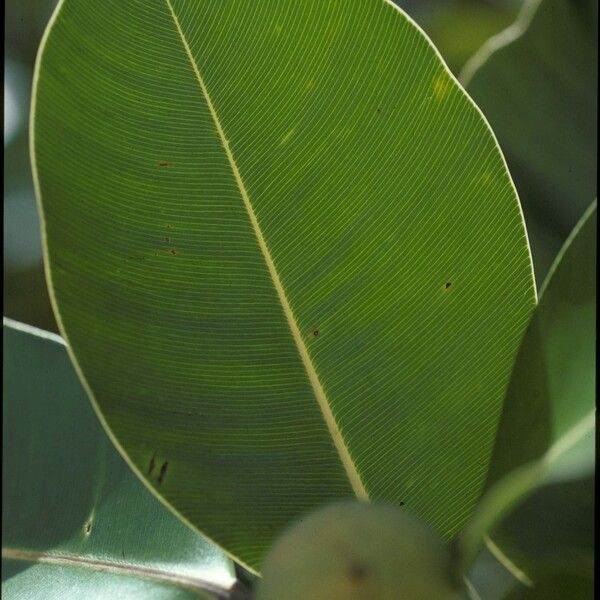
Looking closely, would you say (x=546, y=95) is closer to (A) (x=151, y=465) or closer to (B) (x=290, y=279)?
(B) (x=290, y=279)

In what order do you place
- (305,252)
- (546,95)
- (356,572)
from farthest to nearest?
(546,95)
(305,252)
(356,572)

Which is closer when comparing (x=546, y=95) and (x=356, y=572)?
(x=356, y=572)

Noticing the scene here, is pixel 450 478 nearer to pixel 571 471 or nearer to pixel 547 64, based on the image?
pixel 571 471

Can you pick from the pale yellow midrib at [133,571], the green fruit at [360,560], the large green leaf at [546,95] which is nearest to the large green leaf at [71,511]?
the pale yellow midrib at [133,571]

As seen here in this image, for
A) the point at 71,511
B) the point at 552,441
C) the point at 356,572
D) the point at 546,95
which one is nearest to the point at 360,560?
the point at 356,572

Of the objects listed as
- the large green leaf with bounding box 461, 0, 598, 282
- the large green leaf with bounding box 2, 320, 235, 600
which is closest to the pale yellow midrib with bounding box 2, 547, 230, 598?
the large green leaf with bounding box 2, 320, 235, 600

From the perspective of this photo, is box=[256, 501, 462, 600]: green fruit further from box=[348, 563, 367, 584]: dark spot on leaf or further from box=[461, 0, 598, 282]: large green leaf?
box=[461, 0, 598, 282]: large green leaf

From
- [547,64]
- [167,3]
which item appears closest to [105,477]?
[167,3]
